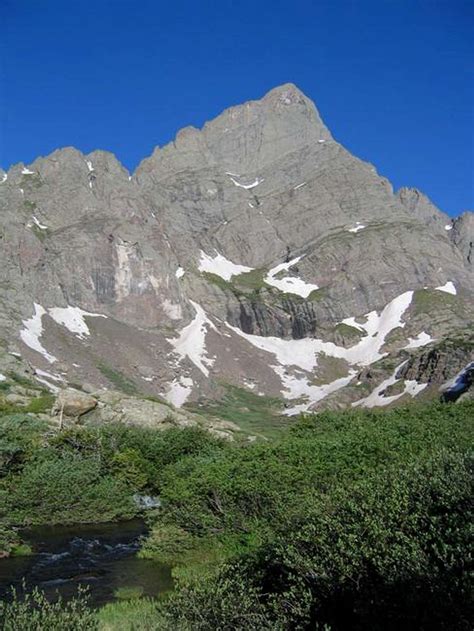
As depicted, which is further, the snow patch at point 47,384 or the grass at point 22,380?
the snow patch at point 47,384

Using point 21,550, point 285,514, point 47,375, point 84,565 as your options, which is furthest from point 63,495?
point 47,375

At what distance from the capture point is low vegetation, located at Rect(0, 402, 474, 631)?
600 inches

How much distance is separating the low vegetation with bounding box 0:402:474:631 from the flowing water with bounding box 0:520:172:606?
1.46 m

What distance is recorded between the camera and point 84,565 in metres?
35.8

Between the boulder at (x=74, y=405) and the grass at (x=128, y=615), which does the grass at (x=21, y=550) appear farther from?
the boulder at (x=74, y=405)

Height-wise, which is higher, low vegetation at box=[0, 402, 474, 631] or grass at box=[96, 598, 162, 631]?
low vegetation at box=[0, 402, 474, 631]

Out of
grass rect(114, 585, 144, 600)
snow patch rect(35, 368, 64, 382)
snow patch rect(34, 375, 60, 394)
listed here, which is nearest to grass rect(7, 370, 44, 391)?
snow patch rect(34, 375, 60, 394)

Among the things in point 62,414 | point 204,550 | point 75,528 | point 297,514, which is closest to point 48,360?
point 62,414

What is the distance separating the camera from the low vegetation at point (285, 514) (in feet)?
50.0

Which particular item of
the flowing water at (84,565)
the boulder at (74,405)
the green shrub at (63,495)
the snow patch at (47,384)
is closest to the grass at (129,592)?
the flowing water at (84,565)

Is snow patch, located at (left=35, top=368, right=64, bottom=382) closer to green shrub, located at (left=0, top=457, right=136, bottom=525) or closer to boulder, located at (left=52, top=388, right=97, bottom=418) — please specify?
boulder, located at (left=52, top=388, right=97, bottom=418)

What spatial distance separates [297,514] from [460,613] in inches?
404

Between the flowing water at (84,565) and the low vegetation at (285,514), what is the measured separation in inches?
57.6

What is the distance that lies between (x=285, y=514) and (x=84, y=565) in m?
17.9
